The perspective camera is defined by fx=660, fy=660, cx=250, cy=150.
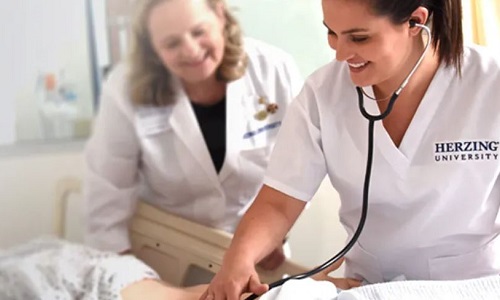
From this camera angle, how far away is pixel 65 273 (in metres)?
1.23

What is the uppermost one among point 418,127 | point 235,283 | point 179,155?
point 418,127

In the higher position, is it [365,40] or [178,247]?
[365,40]

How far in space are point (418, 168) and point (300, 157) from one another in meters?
0.20

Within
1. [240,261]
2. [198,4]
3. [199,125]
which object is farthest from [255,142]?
[240,261]

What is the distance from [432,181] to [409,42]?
0.76 ft

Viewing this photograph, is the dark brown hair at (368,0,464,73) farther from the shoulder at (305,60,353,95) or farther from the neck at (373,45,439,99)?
the shoulder at (305,60,353,95)

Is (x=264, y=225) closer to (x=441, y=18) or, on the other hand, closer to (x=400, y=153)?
(x=400, y=153)

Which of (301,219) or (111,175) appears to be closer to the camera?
(111,175)

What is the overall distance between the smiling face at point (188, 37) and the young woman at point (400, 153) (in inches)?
11.0

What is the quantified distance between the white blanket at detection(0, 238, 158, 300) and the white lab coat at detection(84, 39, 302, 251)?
0.10 m

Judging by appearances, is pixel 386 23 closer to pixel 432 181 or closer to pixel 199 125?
pixel 432 181

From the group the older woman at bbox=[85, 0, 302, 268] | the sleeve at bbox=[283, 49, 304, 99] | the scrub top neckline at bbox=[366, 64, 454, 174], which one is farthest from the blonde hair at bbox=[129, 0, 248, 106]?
the scrub top neckline at bbox=[366, 64, 454, 174]

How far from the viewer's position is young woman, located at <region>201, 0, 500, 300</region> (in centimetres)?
104

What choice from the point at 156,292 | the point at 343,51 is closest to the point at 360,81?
the point at 343,51
